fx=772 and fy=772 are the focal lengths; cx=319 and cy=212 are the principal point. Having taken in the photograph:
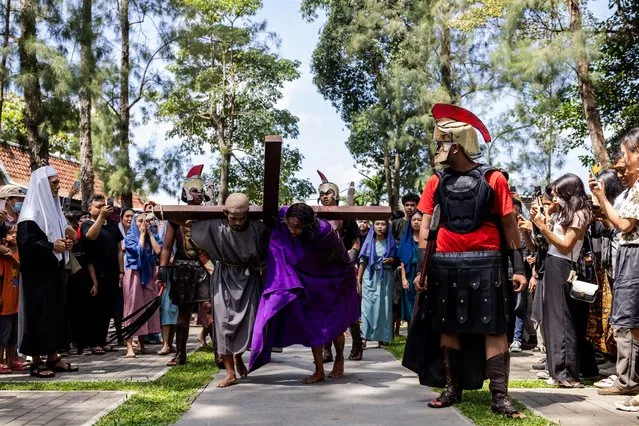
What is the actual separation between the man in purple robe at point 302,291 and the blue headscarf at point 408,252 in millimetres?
3802

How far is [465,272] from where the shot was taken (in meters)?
6.12

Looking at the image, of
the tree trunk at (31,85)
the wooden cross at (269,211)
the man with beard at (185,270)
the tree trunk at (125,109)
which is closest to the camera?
the wooden cross at (269,211)

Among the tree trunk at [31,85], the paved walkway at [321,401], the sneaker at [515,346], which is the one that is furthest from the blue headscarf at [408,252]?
the tree trunk at [31,85]

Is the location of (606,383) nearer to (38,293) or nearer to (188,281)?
(188,281)

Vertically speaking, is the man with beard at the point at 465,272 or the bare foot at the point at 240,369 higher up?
the man with beard at the point at 465,272

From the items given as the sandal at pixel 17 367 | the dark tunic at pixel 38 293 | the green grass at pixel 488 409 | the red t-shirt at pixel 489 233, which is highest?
the red t-shirt at pixel 489 233

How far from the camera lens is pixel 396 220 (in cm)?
1314

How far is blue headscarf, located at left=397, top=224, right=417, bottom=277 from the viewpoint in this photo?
11.7m

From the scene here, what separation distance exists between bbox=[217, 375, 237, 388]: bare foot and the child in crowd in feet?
8.75

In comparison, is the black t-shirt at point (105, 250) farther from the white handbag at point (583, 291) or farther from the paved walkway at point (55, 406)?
the white handbag at point (583, 291)

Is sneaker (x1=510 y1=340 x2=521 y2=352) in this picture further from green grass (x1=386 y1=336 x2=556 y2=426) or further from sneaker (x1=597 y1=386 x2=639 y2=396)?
sneaker (x1=597 y1=386 x2=639 y2=396)

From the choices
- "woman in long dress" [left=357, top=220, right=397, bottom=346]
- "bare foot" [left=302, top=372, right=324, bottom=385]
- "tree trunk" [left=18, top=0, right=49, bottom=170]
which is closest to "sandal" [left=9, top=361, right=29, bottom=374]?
"bare foot" [left=302, top=372, right=324, bottom=385]

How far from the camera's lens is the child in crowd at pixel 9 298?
27.9ft

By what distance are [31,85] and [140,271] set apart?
544 cm
